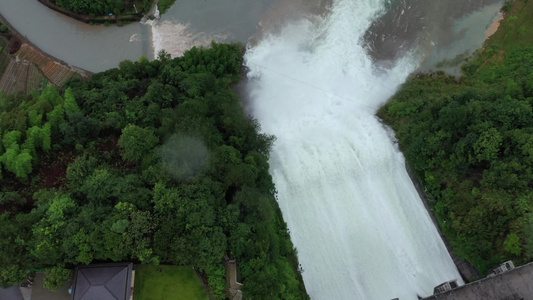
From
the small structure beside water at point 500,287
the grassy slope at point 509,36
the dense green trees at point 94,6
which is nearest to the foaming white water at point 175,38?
the dense green trees at point 94,6

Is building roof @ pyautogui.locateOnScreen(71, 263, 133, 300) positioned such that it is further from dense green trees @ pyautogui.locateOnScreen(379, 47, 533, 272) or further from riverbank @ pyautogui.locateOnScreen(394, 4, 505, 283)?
dense green trees @ pyautogui.locateOnScreen(379, 47, 533, 272)

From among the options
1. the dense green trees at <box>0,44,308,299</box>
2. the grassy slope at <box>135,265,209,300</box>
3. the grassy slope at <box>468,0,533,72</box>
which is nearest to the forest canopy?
the grassy slope at <box>468,0,533,72</box>

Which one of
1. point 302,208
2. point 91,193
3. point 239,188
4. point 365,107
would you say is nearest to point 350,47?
point 365,107

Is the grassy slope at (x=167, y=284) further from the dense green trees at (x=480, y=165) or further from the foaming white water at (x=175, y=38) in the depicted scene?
the foaming white water at (x=175, y=38)

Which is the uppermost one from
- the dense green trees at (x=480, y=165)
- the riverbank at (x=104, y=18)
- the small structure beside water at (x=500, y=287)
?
the riverbank at (x=104, y=18)

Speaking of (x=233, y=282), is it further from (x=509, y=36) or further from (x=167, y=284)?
(x=509, y=36)
